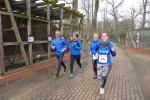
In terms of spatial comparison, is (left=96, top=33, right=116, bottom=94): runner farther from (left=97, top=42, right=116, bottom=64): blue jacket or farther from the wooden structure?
the wooden structure

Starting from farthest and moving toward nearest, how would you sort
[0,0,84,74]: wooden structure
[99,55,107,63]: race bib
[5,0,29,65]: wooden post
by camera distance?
[0,0,84,74]: wooden structure → [5,0,29,65]: wooden post → [99,55,107,63]: race bib

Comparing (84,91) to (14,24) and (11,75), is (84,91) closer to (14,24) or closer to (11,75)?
(11,75)

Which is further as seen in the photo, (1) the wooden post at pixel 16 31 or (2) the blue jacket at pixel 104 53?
(1) the wooden post at pixel 16 31

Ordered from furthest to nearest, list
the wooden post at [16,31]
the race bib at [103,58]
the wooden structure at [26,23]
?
the wooden structure at [26,23] → the wooden post at [16,31] → the race bib at [103,58]


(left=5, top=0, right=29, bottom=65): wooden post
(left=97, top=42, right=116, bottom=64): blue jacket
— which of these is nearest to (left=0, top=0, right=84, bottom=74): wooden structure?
(left=5, top=0, right=29, bottom=65): wooden post

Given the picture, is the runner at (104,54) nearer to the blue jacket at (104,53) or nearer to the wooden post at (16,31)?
the blue jacket at (104,53)

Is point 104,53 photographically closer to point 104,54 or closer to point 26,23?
point 104,54

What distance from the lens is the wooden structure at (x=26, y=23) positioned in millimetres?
8016

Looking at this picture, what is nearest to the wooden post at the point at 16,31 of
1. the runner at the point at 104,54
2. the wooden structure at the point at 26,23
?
the wooden structure at the point at 26,23

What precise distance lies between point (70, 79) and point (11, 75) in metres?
2.05

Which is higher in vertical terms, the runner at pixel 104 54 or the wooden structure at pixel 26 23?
the wooden structure at pixel 26 23

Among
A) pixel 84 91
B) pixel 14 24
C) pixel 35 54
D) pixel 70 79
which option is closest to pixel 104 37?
pixel 84 91

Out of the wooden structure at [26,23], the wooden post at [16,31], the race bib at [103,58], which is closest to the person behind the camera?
the race bib at [103,58]

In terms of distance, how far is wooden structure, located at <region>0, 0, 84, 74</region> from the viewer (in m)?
8.02
